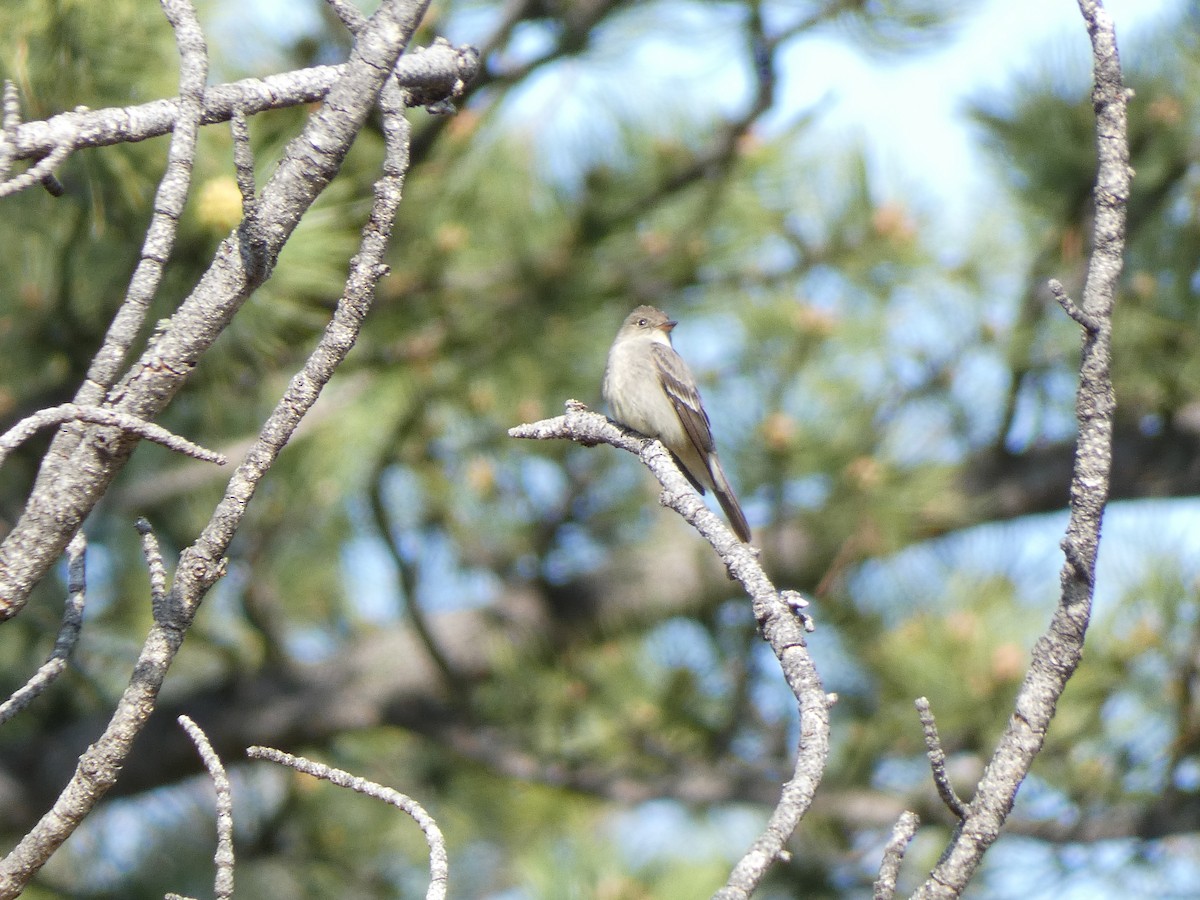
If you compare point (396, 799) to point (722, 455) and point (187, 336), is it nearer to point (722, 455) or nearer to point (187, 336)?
point (187, 336)

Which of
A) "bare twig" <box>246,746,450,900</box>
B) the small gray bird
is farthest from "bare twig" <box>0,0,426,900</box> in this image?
the small gray bird

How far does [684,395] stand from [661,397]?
0.10m

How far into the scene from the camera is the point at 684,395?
16.5ft

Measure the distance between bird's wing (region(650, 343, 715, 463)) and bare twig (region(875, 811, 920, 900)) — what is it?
11.2 feet

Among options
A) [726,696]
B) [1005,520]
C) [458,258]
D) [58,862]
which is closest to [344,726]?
[726,696]

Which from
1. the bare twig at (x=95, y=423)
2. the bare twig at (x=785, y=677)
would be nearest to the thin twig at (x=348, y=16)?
the bare twig at (x=95, y=423)

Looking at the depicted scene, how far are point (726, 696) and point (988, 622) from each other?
3.83 feet

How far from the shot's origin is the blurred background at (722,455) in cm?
445

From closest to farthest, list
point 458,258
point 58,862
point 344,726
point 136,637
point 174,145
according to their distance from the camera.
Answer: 1. point 174,145
2. point 458,258
3. point 344,726
4. point 136,637
5. point 58,862

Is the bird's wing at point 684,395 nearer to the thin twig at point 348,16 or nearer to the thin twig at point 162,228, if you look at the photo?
the thin twig at point 348,16

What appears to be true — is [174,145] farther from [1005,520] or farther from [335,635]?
[335,635]

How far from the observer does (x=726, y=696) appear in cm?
529

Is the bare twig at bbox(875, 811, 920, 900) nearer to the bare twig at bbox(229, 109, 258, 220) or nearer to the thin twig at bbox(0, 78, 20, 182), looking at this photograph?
the bare twig at bbox(229, 109, 258, 220)

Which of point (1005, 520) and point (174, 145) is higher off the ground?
point (1005, 520)
